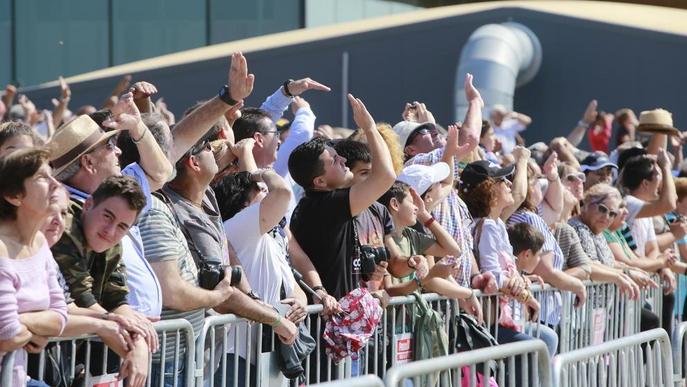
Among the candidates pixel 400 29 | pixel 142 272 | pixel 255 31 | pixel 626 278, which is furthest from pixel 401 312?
pixel 255 31

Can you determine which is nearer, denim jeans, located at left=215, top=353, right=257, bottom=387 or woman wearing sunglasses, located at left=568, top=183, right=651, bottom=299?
denim jeans, located at left=215, top=353, right=257, bottom=387

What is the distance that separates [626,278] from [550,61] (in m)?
13.3

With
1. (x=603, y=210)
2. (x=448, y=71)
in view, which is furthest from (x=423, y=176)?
(x=448, y=71)

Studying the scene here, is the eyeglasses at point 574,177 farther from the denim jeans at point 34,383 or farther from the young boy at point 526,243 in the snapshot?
the denim jeans at point 34,383

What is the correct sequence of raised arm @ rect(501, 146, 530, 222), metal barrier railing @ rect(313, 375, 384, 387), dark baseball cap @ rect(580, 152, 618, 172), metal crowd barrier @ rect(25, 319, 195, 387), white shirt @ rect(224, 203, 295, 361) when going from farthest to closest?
1. dark baseball cap @ rect(580, 152, 618, 172)
2. raised arm @ rect(501, 146, 530, 222)
3. white shirt @ rect(224, 203, 295, 361)
4. metal crowd barrier @ rect(25, 319, 195, 387)
5. metal barrier railing @ rect(313, 375, 384, 387)

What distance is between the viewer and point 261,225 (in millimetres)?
6289

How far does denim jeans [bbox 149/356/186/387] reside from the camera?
219 inches

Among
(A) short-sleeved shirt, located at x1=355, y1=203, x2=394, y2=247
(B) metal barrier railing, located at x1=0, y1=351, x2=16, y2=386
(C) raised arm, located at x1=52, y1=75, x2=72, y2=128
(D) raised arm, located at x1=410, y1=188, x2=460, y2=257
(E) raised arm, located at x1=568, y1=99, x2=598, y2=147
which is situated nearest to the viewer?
(B) metal barrier railing, located at x1=0, y1=351, x2=16, y2=386

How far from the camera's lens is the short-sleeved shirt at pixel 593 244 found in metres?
9.64

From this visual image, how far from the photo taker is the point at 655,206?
10.8 meters

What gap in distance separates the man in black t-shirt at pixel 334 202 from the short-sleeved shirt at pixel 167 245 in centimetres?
110

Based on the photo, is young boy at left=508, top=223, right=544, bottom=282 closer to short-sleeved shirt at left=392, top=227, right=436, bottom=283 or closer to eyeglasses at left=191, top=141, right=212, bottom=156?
short-sleeved shirt at left=392, top=227, right=436, bottom=283

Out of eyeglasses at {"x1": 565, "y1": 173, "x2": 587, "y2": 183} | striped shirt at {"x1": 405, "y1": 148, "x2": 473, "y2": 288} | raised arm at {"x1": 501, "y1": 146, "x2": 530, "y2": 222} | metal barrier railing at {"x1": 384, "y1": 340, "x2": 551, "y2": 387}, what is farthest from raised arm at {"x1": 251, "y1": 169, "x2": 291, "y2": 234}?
eyeglasses at {"x1": 565, "y1": 173, "x2": 587, "y2": 183}

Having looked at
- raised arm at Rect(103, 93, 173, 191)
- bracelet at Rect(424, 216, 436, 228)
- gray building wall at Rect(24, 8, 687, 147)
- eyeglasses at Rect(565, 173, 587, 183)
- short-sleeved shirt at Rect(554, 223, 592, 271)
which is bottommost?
gray building wall at Rect(24, 8, 687, 147)
